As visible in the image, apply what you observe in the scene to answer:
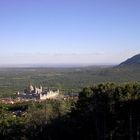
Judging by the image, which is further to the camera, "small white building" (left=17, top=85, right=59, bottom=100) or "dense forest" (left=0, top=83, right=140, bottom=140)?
"small white building" (left=17, top=85, right=59, bottom=100)

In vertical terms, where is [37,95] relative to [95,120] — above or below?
below

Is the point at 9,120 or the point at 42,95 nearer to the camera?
the point at 9,120

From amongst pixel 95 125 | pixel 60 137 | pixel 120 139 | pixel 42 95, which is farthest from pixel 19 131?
pixel 42 95

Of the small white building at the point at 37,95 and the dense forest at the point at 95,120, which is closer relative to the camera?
the dense forest at the point at 95,120

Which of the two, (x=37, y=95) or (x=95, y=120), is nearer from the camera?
(x=95, y=120)

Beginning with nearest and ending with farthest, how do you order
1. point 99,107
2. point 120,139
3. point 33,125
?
1. point 120,139
2. point 99,107
3. point 33,125

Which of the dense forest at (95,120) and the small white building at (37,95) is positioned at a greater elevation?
the dense forest at (95,120)

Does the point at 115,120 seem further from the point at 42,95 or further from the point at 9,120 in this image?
the point at 42,95

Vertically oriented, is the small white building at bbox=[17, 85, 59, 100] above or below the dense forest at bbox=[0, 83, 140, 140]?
below
